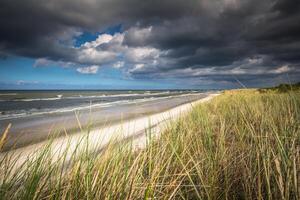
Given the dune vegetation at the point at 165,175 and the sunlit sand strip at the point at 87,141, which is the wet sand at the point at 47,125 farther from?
the dune vegetation at the point at 165,175

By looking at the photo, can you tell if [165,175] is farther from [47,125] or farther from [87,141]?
[47,125]

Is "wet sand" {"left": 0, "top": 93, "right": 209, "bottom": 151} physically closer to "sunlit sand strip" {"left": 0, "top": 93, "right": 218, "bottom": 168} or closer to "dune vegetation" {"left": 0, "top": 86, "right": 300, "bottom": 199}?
"sunlit sand strip" {"left": 0, "top": 93, "right": 218, "bottom": 168}

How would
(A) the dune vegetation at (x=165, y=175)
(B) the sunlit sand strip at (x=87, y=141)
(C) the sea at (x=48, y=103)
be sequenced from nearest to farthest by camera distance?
1. (A) the dune vegetation at (x=165, y=175)
2. (B) the sunlit sand strip at (x=87, y=141)
3. (C) the sea at (x=48, y=103)

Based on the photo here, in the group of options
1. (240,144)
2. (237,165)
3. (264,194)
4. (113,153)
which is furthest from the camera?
(240,144)

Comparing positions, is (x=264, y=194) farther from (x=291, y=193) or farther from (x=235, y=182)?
(x=235, y=182)

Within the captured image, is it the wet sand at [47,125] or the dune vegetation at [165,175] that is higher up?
the dune vegetation at [165,175]

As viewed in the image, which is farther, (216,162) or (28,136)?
(28,136)

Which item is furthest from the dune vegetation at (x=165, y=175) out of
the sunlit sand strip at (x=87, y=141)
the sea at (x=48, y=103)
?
the sea at (x=48, y=103)

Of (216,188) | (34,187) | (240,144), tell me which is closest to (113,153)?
(34,187)

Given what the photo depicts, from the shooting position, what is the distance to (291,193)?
157 cm

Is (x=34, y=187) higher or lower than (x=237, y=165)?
higher

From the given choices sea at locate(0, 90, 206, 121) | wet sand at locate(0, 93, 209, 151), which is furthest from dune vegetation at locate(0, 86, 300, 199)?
sea at locate(0, 90, 206, 121)

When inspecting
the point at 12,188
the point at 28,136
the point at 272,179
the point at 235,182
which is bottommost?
the point at 28,136

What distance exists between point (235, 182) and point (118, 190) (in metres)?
1.28
